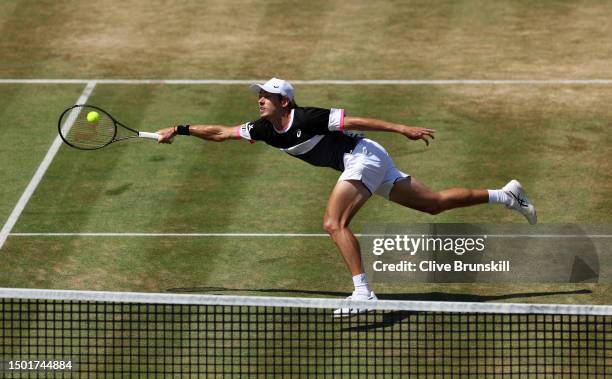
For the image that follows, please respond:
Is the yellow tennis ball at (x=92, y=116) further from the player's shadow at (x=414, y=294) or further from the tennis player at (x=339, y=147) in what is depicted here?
the player's shadow at (x=414, y=294)

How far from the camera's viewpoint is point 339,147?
52.5 ft

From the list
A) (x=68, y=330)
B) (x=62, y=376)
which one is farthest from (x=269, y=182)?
(x=62, y=376)

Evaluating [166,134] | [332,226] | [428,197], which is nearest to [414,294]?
[428,197]

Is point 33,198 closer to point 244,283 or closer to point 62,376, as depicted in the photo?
point 244,283

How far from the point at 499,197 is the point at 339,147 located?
231 cm

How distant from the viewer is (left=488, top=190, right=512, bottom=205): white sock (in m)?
17.3

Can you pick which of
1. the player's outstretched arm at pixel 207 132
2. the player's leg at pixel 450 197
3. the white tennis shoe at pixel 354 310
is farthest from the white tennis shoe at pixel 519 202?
the player's outstretched arm at pixel 207 132

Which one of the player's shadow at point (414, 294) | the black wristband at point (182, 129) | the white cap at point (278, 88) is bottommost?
the player's shadow at point (414, 294)

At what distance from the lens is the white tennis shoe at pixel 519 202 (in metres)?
17.5

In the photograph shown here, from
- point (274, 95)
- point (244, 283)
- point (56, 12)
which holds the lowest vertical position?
point (56, 12)

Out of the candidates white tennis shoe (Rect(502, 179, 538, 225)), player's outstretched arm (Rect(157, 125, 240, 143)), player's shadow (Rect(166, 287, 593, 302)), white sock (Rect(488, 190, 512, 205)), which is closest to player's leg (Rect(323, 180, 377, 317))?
player's shadow (Rect(166, 287, 593, 302))

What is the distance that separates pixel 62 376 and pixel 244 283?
3327 mm

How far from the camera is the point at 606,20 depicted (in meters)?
26.6

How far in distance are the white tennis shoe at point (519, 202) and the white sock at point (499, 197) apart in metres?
0.06
